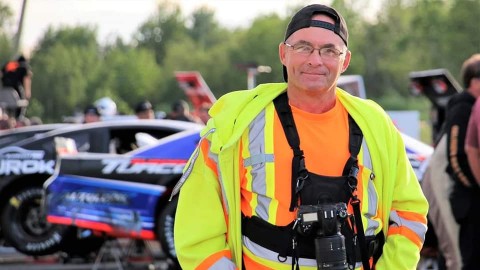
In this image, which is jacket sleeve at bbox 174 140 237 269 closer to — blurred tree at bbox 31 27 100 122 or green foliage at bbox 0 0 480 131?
green foliage at bbox 0 0 480 131

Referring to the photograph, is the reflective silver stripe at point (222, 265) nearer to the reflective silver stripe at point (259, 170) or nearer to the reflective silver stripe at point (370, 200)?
the reflective silver stripe at point (259, 170)

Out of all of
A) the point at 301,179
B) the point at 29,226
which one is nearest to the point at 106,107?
the point at 29,226

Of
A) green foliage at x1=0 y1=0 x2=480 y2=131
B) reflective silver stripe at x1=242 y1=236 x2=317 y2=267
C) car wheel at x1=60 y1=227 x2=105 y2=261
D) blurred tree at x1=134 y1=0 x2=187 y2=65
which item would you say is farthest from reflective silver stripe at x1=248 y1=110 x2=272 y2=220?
blurred tree at x1=134 y1=0 x2=187 y2=65

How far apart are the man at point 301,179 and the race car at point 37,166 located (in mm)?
7492

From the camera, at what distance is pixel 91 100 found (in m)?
91.1

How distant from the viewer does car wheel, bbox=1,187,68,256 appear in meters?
10.7

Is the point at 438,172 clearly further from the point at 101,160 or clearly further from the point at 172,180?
the point at 101,160

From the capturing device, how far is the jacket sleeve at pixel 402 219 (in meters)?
3.54

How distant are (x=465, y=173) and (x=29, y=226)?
5.97m

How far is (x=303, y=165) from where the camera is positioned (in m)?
3.43

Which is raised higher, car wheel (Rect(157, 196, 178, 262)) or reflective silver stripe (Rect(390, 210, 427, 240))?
reflective silver stripe (Rect(390, 210, 427, 240))

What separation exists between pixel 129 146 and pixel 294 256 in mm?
8600

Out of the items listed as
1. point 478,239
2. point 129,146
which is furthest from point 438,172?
point 129,146

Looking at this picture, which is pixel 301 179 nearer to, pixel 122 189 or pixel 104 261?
pixel 122 189
